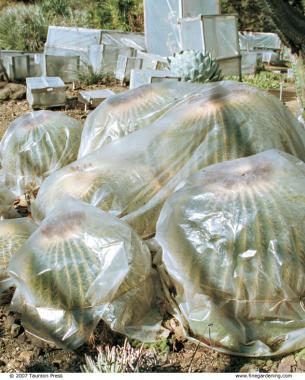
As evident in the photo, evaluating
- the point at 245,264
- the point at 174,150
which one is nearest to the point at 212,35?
the point at 174,150

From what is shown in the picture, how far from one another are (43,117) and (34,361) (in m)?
2.37

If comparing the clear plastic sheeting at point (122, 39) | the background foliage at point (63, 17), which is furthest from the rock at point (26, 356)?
the clear plastic sheeting at point (122, 39)

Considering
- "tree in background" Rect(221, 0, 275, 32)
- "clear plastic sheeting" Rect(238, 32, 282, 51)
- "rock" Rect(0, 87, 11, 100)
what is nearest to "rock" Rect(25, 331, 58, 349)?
"rock" Rect(0, 87, 11, 100)

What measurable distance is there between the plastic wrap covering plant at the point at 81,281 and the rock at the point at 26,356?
0.29ft

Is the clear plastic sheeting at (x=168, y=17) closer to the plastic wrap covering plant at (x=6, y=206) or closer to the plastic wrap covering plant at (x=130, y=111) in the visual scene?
the plastic wrap covering plant at (x=130, y=111)

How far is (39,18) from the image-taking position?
12.6 meters

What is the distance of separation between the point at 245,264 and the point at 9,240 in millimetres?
1265

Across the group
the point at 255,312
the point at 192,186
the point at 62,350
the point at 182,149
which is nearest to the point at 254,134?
the point at 182,149

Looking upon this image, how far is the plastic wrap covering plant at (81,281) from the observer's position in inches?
88.4

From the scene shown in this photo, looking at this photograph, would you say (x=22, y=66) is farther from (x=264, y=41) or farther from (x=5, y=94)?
(x=264, y=41)

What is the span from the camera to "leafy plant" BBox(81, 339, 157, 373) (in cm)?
199

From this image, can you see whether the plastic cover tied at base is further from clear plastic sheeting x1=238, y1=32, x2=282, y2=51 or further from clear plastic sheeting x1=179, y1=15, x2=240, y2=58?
clear plastic sheeting x1=238, y1=32, x2=282, y2=51

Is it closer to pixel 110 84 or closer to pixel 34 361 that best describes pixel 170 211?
pixel 34 361

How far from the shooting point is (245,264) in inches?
83.0
